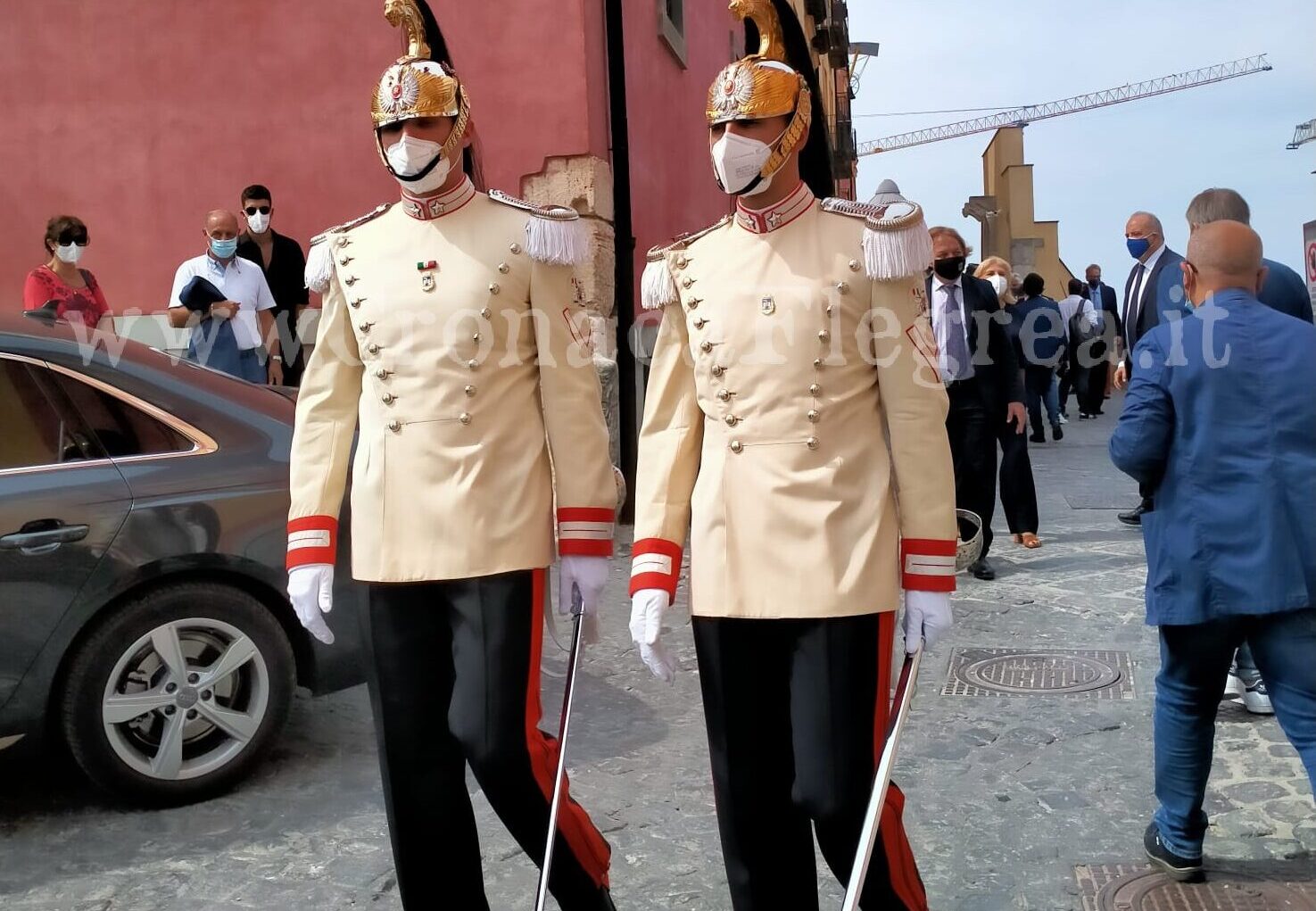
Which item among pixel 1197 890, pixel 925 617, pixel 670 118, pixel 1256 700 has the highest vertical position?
pixel 670 118

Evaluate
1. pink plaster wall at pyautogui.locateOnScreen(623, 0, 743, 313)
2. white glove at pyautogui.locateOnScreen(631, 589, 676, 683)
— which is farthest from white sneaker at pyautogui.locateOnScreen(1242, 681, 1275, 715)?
pink plaster wall at pyautogui.locateOnScreen(623, 0, 743, 313)

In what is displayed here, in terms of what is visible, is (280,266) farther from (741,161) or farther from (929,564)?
(929,564)

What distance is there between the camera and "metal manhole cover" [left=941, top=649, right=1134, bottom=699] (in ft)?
18.3

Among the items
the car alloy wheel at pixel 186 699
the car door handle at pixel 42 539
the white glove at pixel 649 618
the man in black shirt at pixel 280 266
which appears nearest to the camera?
the white glove at pixel 649 618

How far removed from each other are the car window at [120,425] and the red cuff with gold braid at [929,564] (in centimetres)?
278

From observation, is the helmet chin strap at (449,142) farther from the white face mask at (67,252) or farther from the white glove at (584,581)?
the white face mask at (67,252)

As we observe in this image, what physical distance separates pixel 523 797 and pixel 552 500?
64 centimetres

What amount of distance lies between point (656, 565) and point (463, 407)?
1.78 feet

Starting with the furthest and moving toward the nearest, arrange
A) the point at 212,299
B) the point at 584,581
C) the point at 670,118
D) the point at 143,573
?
1. the point at 670,118
2. the point at 212,299
3. the point at 143,573
4. the point at 584,581

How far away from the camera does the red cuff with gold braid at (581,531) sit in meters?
3.09

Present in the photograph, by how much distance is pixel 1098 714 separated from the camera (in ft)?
17.1

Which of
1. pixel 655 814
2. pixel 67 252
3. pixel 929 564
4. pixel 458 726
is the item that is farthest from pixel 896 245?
pixel 67 252

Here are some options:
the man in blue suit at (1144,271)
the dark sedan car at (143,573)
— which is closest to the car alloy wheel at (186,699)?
the dark sedan car at (143,573)

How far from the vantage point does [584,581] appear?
10.2 ft
